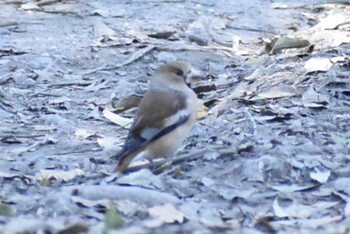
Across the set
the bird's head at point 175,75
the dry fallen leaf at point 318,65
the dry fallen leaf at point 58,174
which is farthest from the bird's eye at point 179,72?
the dry fallen leaf at point 318,65

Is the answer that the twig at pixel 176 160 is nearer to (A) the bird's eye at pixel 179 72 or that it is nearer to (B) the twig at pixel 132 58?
(A) the bird's eye at pixel 179 72

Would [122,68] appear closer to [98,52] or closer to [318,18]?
[98,52]

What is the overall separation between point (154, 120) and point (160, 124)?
0.06m

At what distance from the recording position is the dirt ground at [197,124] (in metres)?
6.17

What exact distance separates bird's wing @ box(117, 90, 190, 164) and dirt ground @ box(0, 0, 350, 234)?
165 millimetres

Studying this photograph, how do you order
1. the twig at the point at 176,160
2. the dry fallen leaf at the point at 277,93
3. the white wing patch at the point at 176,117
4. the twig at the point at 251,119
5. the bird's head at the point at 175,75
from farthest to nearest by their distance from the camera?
the dry fallen leaf at the point at 277,93
the twig at the point at 251,119
the bird's head at the point at 175,75
the white wing patch at the point at 176,117
the twig at the point at 176,160

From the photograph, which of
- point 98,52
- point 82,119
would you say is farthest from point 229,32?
point 82,119

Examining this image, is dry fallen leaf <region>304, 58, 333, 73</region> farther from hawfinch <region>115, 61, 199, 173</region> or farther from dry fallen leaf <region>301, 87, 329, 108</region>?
hawfinch <region>115, 61, 199, 173</region>

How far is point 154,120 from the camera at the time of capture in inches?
277

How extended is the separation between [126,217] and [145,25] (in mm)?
6596

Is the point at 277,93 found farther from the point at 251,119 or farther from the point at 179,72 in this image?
the point at 179,72

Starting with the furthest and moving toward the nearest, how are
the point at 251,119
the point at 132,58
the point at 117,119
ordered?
the point at 132,58, the point at 117,119, the point at 251,119

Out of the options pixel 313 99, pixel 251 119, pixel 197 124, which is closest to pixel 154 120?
pixel 251 119

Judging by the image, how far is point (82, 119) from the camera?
9094mm
